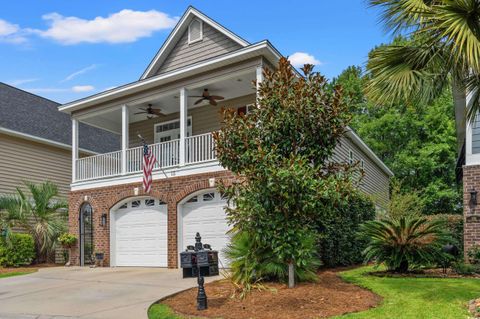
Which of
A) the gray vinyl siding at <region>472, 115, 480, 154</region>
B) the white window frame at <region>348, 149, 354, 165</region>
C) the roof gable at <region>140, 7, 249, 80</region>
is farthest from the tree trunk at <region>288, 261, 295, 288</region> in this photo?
the white window frame at <region>348, 149, 354, 165</region>

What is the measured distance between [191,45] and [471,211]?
36.1 ft

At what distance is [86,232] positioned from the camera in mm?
17281

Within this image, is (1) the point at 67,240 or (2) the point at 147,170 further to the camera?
(1) the point at 67,240

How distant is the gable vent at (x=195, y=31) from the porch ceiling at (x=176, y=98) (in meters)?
2.31

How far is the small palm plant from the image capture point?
404 inches

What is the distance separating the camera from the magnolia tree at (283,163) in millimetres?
8141

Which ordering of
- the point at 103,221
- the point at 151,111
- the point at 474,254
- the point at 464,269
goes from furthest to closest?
the point at 151,111 → the point at 103,221 → the point at 474,254 → the point at 464,269

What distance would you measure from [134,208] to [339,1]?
932 centimetres

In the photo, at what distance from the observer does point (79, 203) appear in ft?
56.5

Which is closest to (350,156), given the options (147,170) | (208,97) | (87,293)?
(208,97)

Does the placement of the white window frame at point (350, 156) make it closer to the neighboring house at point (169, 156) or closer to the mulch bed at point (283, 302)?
the neighboring house at point (169, 156)

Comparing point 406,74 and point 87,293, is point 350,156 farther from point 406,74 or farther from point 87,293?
point 87,293

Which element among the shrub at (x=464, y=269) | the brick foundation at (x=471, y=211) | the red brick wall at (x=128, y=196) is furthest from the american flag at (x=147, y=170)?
the brick foundation at (x=471, y=211)

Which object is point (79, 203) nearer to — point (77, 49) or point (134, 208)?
point (134, 208)
